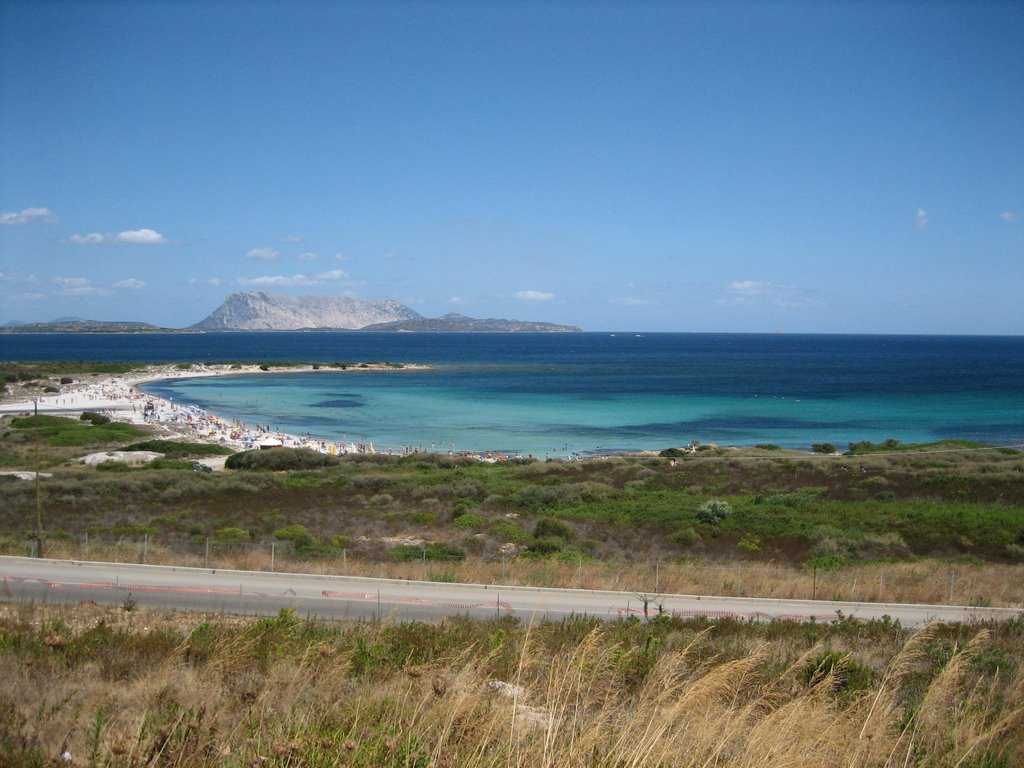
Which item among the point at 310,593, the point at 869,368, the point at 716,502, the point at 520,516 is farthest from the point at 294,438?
the point at 869,368

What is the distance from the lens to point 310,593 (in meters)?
14.8

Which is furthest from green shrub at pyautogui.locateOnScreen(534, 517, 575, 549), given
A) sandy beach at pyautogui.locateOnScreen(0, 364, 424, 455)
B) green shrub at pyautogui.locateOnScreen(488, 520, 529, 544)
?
sandy beach at pyautogui.locateOnScreen(0, 364, 424, 455)

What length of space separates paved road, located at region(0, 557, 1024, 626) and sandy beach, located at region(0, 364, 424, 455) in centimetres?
2474

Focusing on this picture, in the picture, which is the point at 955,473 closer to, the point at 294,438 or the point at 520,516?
A: the point at 520,516

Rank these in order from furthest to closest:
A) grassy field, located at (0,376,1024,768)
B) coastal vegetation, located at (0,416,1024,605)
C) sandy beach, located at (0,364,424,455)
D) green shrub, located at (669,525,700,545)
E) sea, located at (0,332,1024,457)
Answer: sea, located at (0,332,1024,457) → sandy beach, located at (0,364,424,455) → green shrub, located at (669,525,700,545) → coastal vegetation, located at (0,416,1024,605) → grassy field, located at (0,376,1024,768)

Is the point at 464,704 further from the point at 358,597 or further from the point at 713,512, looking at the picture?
the point at 713,512

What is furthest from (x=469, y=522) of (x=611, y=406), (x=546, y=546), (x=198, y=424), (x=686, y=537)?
(x=611, y=406)

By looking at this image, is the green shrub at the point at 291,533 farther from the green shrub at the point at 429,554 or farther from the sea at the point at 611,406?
the sea at the point at 611,406

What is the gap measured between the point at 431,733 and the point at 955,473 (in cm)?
3957

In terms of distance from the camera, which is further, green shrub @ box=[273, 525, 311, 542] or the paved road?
green shrub @ box=[273, 525, 311, 542]

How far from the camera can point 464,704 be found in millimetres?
4480

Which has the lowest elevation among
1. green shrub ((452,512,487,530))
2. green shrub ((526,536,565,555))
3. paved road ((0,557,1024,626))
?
green shrub ((452,512,487,530))

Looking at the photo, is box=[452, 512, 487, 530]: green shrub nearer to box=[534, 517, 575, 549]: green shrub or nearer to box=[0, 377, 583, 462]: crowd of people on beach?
box=[534, 517, 575, 549]: green shrub

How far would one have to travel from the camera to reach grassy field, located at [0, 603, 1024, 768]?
3816 mm
